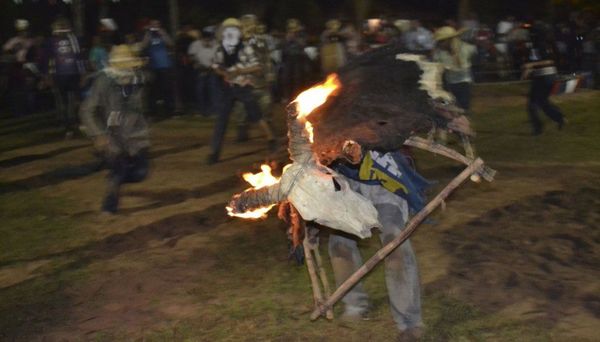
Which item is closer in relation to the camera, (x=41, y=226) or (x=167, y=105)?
(x=41, y=226)

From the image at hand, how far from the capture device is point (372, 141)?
4730mm

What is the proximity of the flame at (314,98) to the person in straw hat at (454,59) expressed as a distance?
24.4ft

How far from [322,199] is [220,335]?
1564mm

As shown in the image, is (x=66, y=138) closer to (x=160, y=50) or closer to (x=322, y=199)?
(x=160, y=50)

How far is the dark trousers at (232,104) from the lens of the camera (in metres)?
10.9

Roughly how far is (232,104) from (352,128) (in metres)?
6.50

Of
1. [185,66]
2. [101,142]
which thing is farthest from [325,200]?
[185,66]

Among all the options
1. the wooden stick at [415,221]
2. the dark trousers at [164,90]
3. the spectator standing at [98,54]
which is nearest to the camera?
the wooden stick at [415,221]

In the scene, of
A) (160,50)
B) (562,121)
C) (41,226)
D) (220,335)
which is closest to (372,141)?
(220,335)

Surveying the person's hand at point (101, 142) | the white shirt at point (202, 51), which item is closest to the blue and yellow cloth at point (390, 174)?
the person's hand at point (101, 142)

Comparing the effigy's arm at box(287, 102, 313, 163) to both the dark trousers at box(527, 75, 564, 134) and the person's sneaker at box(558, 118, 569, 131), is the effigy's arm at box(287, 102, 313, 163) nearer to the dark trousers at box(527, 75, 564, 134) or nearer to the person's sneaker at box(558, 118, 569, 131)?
the dark trousers at box(527, 75, 564, 134)

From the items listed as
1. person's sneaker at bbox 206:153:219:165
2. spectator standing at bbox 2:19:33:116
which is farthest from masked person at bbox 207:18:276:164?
spectator standing at bbox 2:19:33:116

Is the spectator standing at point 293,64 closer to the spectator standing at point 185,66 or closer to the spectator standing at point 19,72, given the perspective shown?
the spectator standing at point 185,66

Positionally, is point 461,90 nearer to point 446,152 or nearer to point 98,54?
point 98,54
